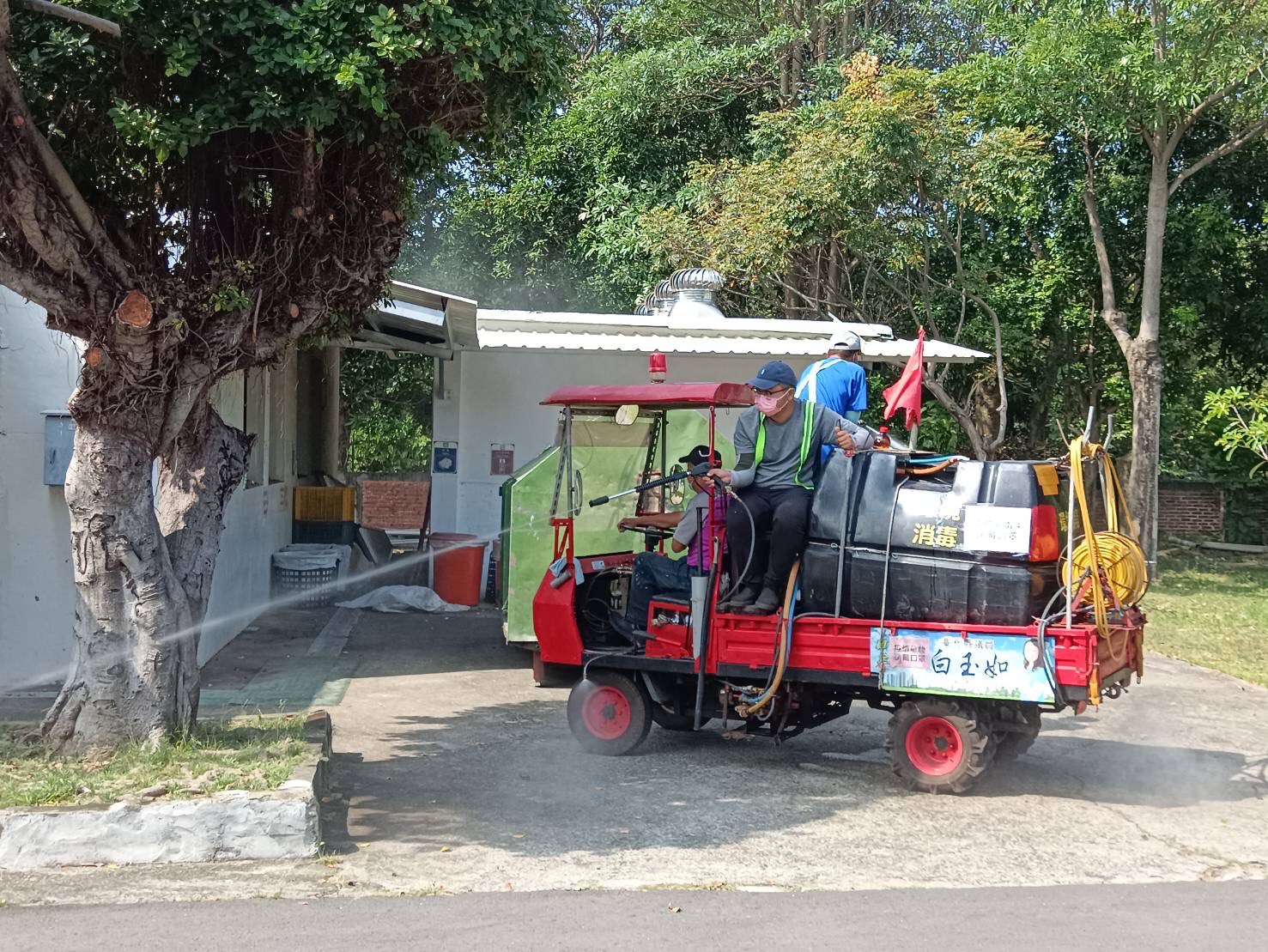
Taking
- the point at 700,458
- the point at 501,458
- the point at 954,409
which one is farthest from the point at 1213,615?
the point at 700,458

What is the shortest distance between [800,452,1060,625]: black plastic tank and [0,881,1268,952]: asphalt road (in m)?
1.71

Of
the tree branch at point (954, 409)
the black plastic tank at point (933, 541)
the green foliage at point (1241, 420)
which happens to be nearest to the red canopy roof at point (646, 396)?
the black plastic tank at point (933, 541)

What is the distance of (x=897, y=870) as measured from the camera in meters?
5.75

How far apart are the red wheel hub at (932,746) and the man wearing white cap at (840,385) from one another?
187 cm

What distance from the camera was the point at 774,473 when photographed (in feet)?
23.8

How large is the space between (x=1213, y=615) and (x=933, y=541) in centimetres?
956

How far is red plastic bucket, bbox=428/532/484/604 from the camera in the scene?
1408 centimetres

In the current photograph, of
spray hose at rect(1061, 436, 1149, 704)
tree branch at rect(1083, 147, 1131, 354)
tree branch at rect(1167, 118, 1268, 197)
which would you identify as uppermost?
tree branch at rect(1167, 118, 1268, 197)

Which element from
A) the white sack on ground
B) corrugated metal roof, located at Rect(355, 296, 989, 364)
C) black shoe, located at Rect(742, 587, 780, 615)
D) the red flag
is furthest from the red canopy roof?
the white sack on ground

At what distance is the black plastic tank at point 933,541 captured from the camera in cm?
663

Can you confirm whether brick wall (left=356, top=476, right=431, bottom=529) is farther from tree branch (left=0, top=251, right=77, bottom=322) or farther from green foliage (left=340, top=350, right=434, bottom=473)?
tree branch (left=0, top=251, right=77, bottom=322)

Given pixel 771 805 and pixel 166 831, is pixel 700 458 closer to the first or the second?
pixel 771 805

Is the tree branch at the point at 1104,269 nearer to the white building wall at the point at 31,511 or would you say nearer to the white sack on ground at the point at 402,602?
the white sack on ground at the point at 402,602

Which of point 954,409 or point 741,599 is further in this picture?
point 954,409
